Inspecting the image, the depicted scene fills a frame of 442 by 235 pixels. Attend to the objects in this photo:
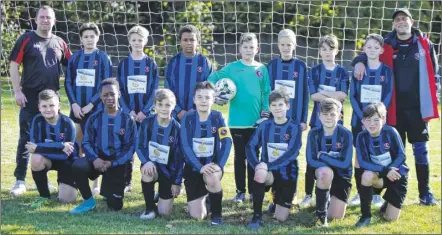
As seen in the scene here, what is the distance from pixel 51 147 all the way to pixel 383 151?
263 centimetres

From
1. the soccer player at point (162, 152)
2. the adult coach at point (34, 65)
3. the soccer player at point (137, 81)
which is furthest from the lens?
the adult coach at point (34, 65)

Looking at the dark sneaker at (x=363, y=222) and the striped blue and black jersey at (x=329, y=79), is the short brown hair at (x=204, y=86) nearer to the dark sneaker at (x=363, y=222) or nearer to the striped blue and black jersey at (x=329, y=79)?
the striped blue and black jersey at (x=329, y=79)

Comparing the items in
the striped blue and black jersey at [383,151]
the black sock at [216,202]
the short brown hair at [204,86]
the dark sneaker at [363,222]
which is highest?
the short brown hair at [204,86]

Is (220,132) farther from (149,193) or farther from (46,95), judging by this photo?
(46,95)

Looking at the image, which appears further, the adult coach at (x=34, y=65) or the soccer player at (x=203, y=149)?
the adult coach at (x=34, y=65)

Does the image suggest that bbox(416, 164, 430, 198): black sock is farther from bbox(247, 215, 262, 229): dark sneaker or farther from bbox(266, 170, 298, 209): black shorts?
bbox(247, 215, 262, 229): dark sneaker

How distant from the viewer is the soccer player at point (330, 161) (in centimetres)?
439

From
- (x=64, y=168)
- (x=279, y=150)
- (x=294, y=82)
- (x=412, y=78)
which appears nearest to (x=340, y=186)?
(x=279, y=150)

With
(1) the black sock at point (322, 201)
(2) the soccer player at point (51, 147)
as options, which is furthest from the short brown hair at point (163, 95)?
(1) the black sock at point (322, 201)

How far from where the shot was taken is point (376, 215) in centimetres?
467

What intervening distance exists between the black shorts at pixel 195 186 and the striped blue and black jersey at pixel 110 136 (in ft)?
1.80

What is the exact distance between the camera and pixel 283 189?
4.55 m

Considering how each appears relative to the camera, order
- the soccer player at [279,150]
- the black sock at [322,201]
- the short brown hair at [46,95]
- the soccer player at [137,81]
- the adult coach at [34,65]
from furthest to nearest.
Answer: the adult coach at [34,65] < the soccer player at [137,81] < the short brown hair at [46,95] < the soccer player at [279,150] < the black sock at [322,201]

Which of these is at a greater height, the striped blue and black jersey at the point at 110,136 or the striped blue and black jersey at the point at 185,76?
the striped blue and black jersey at the point at 185,76
